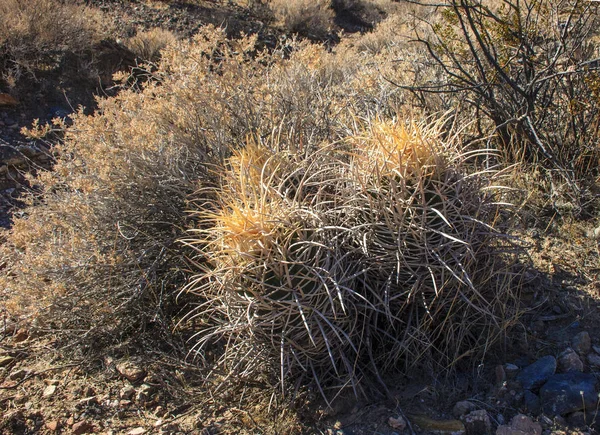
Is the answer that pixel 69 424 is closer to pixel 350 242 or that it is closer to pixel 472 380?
pixel 350 242

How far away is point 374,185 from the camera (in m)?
2.54

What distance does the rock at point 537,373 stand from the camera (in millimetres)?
2541

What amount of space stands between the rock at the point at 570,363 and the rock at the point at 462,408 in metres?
0.51

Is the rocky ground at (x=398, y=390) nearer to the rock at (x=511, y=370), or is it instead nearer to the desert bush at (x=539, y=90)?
the rock at (x=511, y=370)

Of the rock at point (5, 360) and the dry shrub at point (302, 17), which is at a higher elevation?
the dry shrub at point (302, 17)

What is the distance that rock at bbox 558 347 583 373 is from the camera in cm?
261

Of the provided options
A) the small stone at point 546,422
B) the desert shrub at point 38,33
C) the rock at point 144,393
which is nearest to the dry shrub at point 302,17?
the desert shrub at point 38,33

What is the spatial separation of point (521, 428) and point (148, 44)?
22.9ft

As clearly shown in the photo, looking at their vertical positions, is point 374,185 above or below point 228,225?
above

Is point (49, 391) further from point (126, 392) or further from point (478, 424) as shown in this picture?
point (478, 424)

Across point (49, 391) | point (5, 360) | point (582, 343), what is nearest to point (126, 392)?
point (49, 391)

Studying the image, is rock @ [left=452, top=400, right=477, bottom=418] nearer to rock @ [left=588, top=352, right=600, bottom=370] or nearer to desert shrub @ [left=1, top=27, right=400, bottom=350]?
rock @ [left=588, top=352, right=600, bottom=370]

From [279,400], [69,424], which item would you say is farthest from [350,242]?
[69,424]

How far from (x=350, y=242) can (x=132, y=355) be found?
1.48 m
